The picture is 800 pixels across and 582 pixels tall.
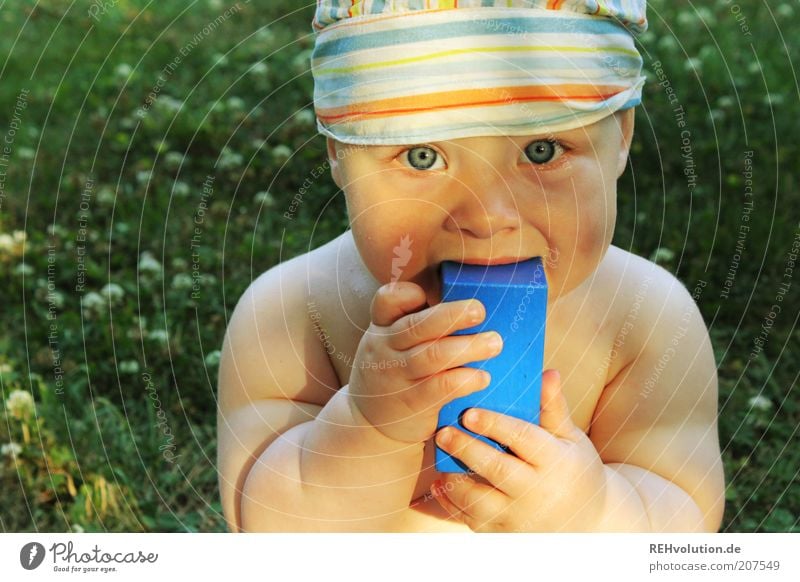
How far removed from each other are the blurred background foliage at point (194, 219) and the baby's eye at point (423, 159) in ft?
1.37

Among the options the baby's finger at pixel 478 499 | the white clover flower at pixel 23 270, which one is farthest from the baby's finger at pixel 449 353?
the white clover flower at pixel 23 270

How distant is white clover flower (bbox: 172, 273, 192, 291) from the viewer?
129 centimetres

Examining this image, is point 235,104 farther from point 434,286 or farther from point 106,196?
point 434,286

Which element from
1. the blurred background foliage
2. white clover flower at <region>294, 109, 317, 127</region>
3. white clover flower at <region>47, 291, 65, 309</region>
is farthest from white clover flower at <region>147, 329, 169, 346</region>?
white clover flower at <region>294, 109, 317, 127</region>

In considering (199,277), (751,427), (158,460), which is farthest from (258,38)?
(751,427)

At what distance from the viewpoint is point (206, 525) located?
103 centimetres

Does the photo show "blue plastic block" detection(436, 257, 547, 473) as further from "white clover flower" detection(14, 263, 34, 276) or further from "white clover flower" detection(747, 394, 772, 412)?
"white clover flower" detection(14, 263, 34, 276)

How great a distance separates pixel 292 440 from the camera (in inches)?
35.7

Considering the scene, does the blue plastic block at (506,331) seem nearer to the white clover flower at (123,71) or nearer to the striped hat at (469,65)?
the striped hat at (469,65)

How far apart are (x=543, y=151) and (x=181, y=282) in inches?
24.0

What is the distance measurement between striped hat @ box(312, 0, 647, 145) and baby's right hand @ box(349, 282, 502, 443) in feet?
0.38
